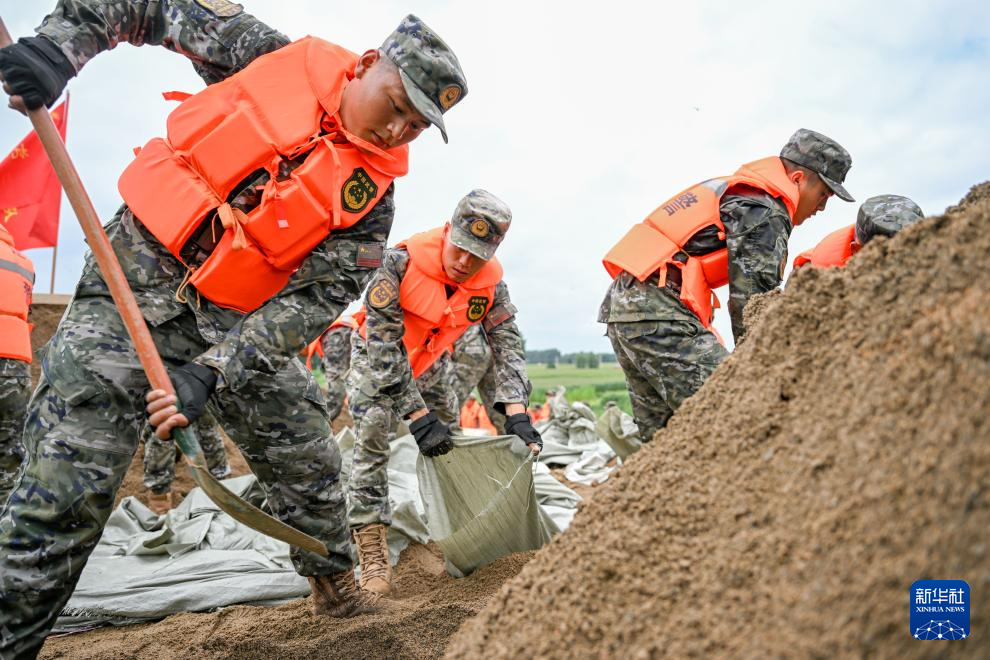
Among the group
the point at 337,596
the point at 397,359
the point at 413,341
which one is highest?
the point at 413,341

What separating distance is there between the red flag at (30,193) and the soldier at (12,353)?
3873 mm

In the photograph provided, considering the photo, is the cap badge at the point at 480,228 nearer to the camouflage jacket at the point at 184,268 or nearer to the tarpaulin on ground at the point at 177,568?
the camouflage jacket at the point at 184,268

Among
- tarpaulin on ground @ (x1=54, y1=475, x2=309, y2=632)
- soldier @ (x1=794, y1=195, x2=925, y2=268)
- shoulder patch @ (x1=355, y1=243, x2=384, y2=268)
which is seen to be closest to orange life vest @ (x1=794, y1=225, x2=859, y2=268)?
soldier @ (x1=794, y1=195, x2=925, y2=268)

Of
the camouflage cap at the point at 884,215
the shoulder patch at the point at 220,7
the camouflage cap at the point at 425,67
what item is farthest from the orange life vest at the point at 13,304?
the camouflage cap at the point at 884,215

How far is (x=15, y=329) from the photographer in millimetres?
3402

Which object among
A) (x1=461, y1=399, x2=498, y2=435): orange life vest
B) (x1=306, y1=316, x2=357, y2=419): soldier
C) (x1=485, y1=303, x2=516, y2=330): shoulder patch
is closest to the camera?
(x1=485, y1=303, x2=516, y2=330): shoulder patch

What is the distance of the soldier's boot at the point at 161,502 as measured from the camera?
5.22 m

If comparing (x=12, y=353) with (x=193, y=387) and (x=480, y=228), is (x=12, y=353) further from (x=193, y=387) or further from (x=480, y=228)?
(x=480, y=228)

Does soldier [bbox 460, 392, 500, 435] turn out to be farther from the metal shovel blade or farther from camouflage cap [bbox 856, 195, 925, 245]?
the metal shovel blade

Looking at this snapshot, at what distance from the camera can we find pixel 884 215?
3.28 metres

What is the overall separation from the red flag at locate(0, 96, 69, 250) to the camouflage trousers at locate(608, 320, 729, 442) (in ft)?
19.4

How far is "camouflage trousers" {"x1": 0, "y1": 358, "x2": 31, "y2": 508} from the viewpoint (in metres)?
3.41

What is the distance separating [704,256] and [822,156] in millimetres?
769

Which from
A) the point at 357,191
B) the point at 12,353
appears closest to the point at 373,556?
the point at 12,353
